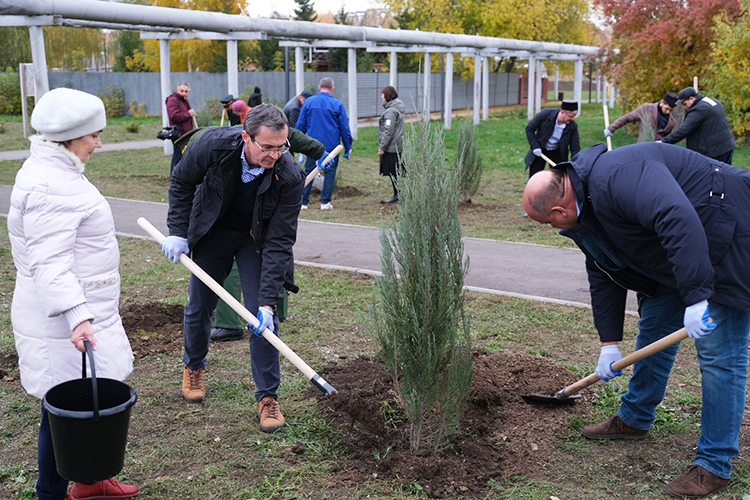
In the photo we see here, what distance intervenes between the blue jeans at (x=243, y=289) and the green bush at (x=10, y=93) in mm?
30535

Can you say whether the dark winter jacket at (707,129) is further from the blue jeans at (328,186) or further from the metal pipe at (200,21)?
the metal pipe at (200,21)

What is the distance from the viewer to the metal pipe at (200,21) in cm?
1216

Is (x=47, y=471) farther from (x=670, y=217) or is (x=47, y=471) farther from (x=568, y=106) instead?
(x=568, y=106)

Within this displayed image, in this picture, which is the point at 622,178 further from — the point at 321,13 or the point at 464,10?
the point at 321,13

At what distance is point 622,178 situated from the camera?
9.39ft

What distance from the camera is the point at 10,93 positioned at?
3033 centimetres

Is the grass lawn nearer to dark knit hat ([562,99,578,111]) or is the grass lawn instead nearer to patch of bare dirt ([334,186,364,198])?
dark knit hat ([562,99,578,111])

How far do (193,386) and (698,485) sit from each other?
274cm

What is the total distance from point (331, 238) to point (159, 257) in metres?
2.06

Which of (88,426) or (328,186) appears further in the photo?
(328,186)

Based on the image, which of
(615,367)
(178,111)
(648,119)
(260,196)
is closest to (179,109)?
(178,111)

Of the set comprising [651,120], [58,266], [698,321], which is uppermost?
[651,120]

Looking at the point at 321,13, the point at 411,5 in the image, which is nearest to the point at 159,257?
the point at 411,5

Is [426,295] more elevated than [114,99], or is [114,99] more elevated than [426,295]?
[114,99]
